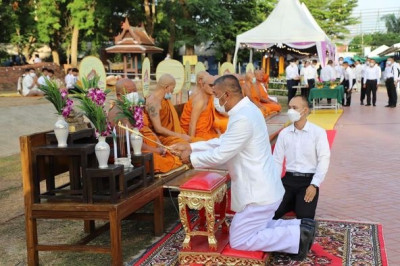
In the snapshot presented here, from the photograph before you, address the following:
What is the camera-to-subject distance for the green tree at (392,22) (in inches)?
2830

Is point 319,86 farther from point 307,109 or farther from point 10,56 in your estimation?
point 10,56

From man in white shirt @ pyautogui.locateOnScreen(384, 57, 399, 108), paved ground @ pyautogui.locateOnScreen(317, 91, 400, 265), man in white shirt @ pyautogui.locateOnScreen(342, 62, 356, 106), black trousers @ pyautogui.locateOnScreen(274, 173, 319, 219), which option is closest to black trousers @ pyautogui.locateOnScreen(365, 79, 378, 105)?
man in white shirt @ pyautogui.locateOnScreen(384, 57, 399, 108)

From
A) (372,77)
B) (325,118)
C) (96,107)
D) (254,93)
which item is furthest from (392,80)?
(96,107)

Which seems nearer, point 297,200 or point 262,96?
point 297,200

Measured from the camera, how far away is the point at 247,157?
3.59 metres

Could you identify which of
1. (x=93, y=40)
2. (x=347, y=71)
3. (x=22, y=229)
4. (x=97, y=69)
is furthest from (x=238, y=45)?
(x=93, y=40)

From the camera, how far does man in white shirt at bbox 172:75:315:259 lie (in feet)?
11.7

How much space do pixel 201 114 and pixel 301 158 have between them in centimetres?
232

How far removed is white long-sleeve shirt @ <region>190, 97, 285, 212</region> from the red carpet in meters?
0.66

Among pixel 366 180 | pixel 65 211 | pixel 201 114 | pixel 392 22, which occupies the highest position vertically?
pixel 392 22

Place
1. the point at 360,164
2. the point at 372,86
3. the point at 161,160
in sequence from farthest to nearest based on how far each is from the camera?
the point at 372,86 → the point at 360,164 → the point at 161,160

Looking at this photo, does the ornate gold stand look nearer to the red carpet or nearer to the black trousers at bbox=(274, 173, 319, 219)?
the red carpet

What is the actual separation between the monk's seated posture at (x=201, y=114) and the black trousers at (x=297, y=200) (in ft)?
6.69

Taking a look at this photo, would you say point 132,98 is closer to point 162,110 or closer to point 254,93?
point 162,110
